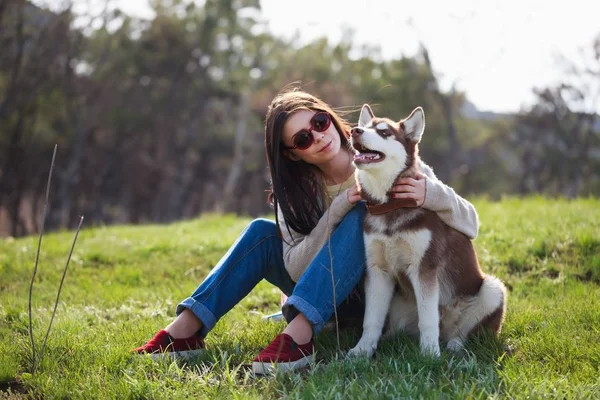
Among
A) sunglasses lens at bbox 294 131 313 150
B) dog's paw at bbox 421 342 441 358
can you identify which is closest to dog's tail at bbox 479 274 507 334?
dog's paw at bbox 421 342 441 358

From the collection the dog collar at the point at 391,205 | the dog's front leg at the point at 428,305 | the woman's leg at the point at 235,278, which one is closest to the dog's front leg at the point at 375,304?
the dog's front leg at the point at 428,305

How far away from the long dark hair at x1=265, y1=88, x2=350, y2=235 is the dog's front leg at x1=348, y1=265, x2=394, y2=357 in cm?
62

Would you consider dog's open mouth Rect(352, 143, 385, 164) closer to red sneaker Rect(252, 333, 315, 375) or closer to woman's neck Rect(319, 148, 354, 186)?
woman's neck Rect(319, 148, 354, 186)

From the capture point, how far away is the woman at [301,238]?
3.50 m

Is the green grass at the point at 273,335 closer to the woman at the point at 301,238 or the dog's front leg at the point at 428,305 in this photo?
the dog's front leg at the point at 428,305

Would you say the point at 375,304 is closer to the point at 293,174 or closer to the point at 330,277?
the point at 330,277

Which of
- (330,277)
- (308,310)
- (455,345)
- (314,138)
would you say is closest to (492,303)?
(455,345)

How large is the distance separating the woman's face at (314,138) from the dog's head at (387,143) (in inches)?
16.9

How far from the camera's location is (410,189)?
3480 mm

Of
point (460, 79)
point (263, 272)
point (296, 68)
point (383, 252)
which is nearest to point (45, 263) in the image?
point (263, 272)

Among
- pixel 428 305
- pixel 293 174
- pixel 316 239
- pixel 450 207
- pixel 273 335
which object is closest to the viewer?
pixel 428 305

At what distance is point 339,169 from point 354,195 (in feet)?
1.80

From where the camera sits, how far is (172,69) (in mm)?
30750

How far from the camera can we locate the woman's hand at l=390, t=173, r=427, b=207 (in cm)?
347
